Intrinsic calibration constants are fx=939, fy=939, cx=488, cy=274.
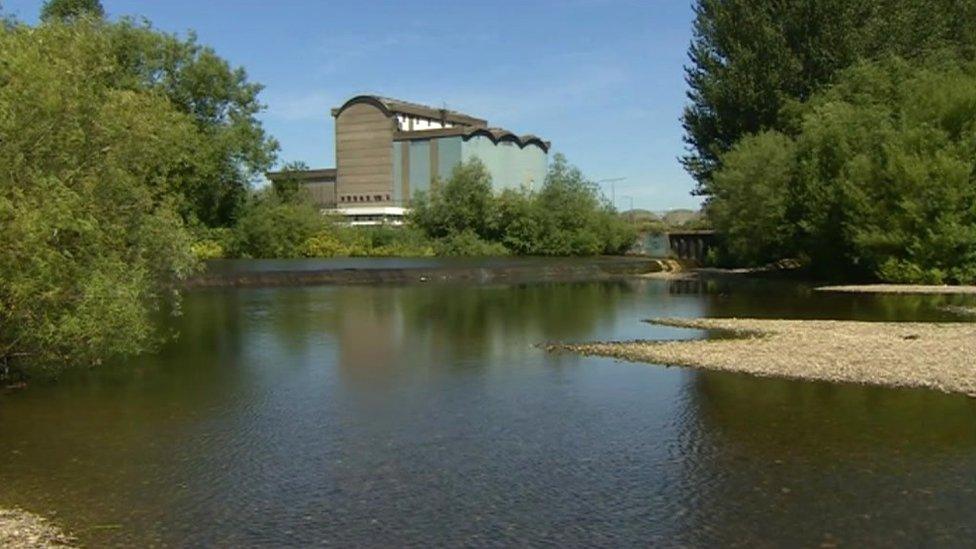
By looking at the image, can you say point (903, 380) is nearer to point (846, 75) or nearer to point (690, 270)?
point (846, 75)

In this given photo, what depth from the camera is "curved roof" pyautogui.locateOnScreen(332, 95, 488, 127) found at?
128250 mm

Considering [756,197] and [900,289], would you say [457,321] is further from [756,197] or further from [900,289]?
[756,197]

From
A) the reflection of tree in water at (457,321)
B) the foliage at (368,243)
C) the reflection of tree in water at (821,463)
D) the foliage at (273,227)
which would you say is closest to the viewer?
the reflection of tree in water at (821,463)

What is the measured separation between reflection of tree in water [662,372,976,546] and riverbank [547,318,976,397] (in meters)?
1.17

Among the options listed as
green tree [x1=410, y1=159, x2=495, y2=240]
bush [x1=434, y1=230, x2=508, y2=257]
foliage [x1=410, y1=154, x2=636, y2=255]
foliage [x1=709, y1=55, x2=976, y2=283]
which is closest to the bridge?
foliage [x1=410, y1=154, x2=636, y2=255]

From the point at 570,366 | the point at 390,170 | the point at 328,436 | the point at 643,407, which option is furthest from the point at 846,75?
the point at 390,170

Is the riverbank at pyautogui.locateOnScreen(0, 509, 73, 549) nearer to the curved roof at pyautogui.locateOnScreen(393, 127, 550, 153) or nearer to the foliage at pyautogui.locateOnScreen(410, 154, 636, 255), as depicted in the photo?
the foliage at pyautogui.locateOnScreen(410, 154, 636, 255)

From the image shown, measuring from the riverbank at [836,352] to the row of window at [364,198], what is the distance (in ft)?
330

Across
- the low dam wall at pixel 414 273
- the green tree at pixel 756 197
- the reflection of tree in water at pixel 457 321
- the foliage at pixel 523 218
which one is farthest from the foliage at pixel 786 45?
the reflection of tree in water at pixel 457 321

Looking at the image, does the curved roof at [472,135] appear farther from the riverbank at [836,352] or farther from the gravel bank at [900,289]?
the riverbank at [836,352]

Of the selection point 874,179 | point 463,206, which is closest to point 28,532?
point 874,179

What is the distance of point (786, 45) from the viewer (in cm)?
6862

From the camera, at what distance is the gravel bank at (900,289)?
4391 cm

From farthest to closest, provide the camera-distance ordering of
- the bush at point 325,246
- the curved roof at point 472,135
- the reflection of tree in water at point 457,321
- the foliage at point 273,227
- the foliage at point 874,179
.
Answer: the curved roof at point 472,135 → the bush at point 325,246 → the foliage at point 273,227 → the foliage at point 874,179 → the reflection of tree in water at point 457,321
